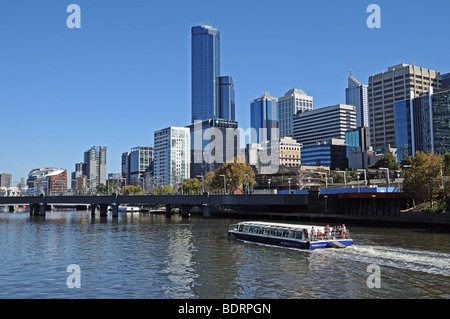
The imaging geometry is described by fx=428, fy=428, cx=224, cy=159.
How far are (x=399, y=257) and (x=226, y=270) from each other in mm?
19916

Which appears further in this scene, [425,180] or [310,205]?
[310,205]

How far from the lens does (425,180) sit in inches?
3637

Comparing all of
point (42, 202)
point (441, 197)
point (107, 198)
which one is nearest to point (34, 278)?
point (441, 197)

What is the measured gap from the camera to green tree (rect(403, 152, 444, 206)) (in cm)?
9199

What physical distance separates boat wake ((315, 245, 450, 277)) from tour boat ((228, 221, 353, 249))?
1.71 m

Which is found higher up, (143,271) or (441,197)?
(441,197)

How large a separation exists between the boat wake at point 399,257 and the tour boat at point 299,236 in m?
1.71

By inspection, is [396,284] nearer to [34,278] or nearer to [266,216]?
[34,278]
